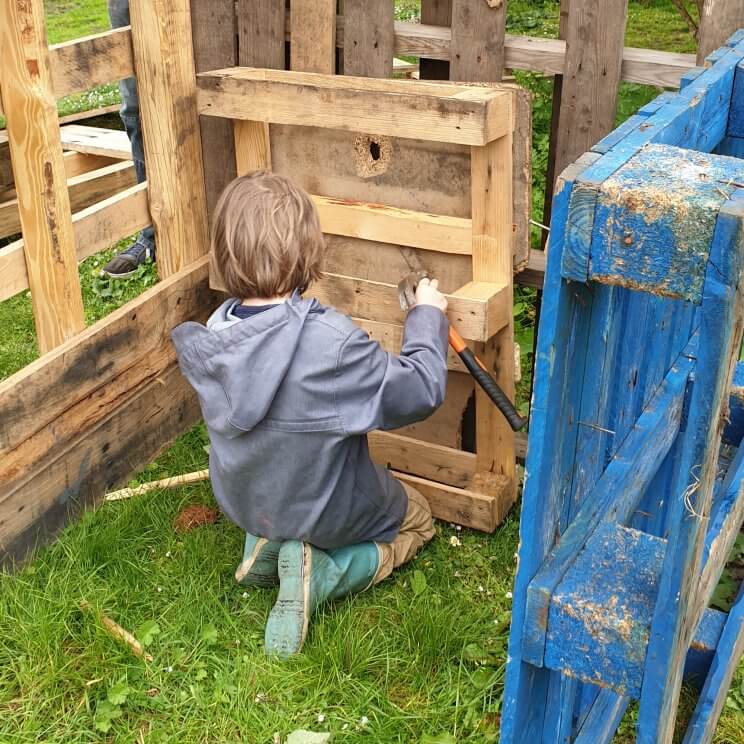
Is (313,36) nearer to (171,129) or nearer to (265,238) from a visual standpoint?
(171,129)

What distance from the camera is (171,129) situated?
3.41m

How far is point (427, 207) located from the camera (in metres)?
3.12

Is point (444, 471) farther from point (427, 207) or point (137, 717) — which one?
point (137, 717)

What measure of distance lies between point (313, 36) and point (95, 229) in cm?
98

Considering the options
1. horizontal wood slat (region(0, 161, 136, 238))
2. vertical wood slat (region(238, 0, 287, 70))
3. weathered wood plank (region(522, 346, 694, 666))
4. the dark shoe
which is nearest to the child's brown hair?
vertical wood slat (region(238, 0, 287, 70))

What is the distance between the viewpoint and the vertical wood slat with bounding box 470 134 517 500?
290 centimetres

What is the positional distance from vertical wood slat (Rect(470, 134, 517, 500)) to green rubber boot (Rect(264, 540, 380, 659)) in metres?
0.57

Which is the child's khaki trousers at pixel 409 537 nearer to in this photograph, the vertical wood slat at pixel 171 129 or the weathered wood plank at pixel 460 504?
the weathered wood plank at pixel 460 504

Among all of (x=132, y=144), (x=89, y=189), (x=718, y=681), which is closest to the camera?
(x=718, y=681)

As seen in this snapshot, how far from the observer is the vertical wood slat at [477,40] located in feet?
9.90

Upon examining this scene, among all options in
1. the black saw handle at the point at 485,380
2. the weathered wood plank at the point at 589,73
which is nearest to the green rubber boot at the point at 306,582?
the black saw handle at the point at 485,380

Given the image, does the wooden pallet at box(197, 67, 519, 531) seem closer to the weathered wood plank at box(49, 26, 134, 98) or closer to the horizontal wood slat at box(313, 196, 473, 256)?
the horizontal wood slat at box(313, 196, 473, 256)

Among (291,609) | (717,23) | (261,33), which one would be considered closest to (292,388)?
(291,609)

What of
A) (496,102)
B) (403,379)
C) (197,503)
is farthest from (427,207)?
(197,503)
